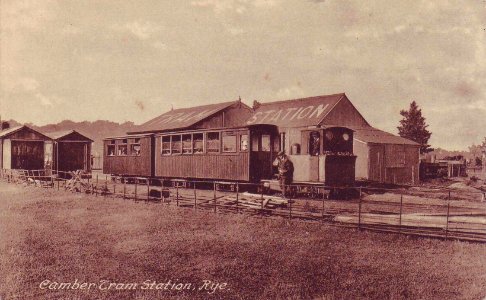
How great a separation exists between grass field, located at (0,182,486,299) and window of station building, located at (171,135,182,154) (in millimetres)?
8399

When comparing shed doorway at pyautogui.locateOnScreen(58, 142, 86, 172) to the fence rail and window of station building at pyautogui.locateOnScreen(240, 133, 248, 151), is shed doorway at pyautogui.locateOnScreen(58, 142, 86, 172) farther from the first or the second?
window of station building at pyautogui.locateOnScreen(240, 133, 248, 151)

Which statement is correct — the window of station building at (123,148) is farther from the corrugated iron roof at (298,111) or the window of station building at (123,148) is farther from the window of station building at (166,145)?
the corrugated iron roof at (298,111)

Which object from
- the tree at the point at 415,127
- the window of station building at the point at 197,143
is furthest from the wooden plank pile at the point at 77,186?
the tree at the point at 415,127

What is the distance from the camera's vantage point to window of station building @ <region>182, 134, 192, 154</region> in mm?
19141

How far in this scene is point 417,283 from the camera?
6340 millimetres

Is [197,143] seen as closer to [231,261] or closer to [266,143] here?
[266,143]

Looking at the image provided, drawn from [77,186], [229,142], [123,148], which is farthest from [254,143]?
[123,148]

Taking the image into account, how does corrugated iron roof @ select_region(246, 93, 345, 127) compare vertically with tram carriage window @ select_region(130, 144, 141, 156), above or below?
above

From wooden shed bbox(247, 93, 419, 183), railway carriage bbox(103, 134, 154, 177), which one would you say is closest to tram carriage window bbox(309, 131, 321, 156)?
wooden shed bbox(247, 93, 419, 183)

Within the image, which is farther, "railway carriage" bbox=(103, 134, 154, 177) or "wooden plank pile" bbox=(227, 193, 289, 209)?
"railway carriage" bbox=(103, 134, 154, 177)

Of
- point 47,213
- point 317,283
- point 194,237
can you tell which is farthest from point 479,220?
point 47,213

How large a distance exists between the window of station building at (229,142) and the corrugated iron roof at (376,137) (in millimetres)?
10590

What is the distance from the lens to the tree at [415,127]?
132 ft

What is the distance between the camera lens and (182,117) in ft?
112
